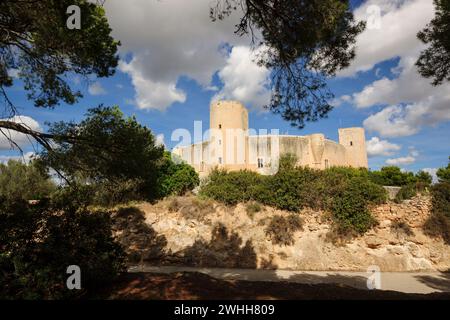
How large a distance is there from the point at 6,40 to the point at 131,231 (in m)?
9.16

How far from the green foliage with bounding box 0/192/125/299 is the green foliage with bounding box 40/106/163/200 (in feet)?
2.23

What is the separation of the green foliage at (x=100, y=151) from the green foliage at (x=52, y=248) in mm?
681

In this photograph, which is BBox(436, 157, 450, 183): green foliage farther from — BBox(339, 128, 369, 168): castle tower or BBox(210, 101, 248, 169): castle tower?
BBox(210, 101, 248, 169): castle tower

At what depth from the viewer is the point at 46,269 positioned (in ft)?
14.3

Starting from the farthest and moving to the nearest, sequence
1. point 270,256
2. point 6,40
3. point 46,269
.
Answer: point 270,256 < point 6,40 < point 46,269

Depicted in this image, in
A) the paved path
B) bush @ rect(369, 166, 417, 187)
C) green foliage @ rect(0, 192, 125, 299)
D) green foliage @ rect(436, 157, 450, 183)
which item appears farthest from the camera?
bush @ rect(369, 166, 417, 187)

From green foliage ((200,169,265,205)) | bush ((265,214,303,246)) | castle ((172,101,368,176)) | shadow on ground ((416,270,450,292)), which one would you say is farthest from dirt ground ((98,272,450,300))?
castle ((172,101,368,176))

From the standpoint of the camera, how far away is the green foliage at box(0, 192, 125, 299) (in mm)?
4230

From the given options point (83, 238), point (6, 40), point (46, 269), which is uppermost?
point (6, 40)

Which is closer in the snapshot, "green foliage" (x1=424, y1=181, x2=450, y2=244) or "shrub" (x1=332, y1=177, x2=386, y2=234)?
"green foliage" (x1=424, y1=181, x2=450, y2=244)

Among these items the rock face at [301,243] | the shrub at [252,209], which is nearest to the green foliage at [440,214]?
the rock face at [301,243]
